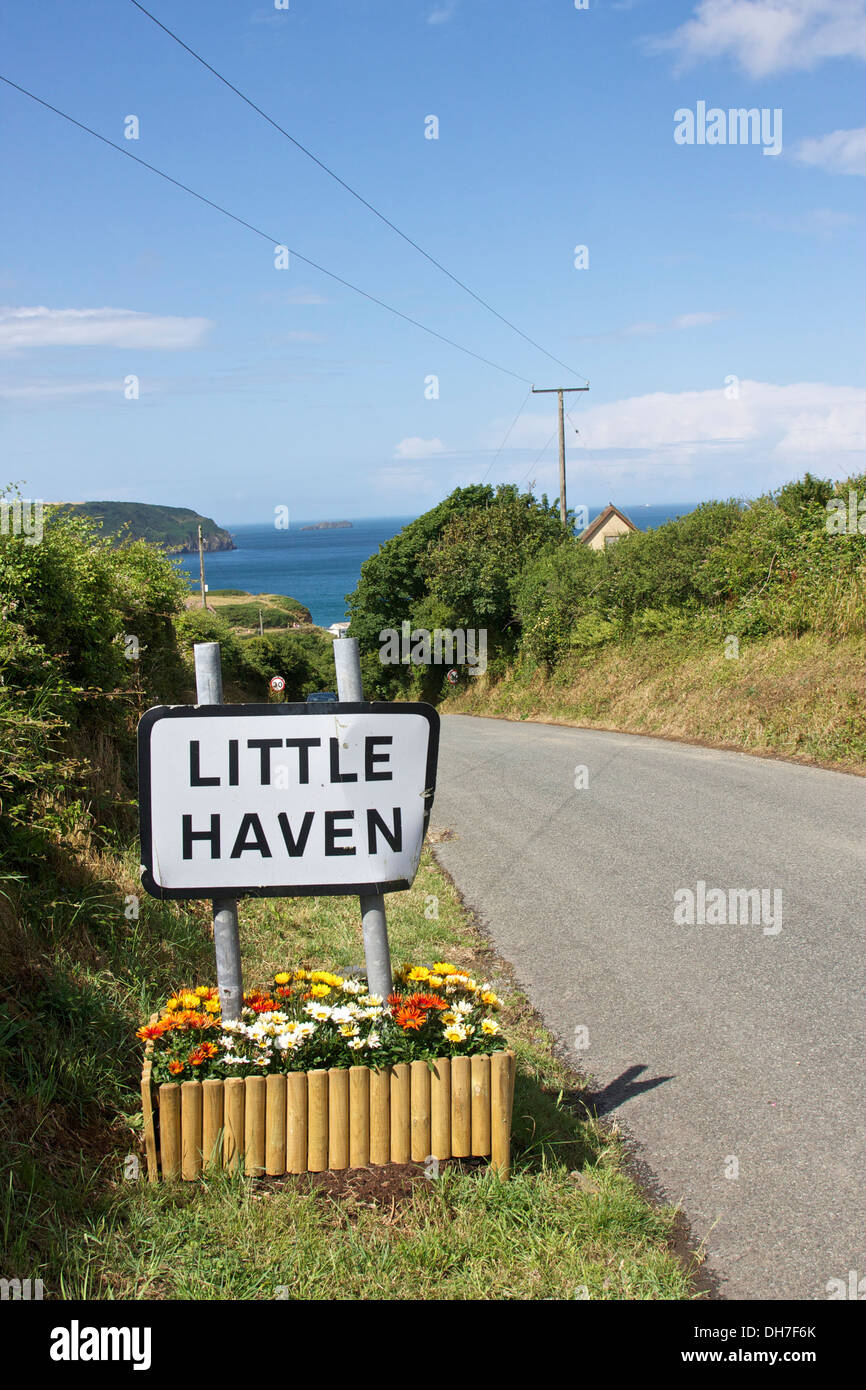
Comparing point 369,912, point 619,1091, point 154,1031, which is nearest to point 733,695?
point 619,1091

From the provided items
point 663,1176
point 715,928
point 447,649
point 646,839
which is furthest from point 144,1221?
point 447,649

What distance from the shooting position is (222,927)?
3.81 meters

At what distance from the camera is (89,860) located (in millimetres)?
5957

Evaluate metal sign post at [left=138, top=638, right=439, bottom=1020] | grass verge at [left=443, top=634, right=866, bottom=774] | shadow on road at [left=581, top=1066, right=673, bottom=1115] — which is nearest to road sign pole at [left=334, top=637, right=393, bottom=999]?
metal sign post at [left=138, top=638, right=439, bottom=1020]

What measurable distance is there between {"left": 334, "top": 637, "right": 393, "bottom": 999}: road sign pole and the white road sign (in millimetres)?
102

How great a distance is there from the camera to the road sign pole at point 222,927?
148 inches

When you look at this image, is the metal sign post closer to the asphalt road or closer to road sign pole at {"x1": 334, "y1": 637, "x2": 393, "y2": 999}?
road sign pole at {"x1": 334, "y1": 637, "x2": 393, "y2": 999}

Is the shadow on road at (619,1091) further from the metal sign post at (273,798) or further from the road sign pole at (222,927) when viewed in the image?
the road sign pole at (222,927)

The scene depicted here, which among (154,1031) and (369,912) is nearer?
(154,1031)

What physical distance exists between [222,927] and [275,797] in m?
0.55

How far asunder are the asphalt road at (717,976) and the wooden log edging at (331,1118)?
0.89 metres

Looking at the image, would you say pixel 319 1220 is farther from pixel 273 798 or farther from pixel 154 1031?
pixel 273 798
